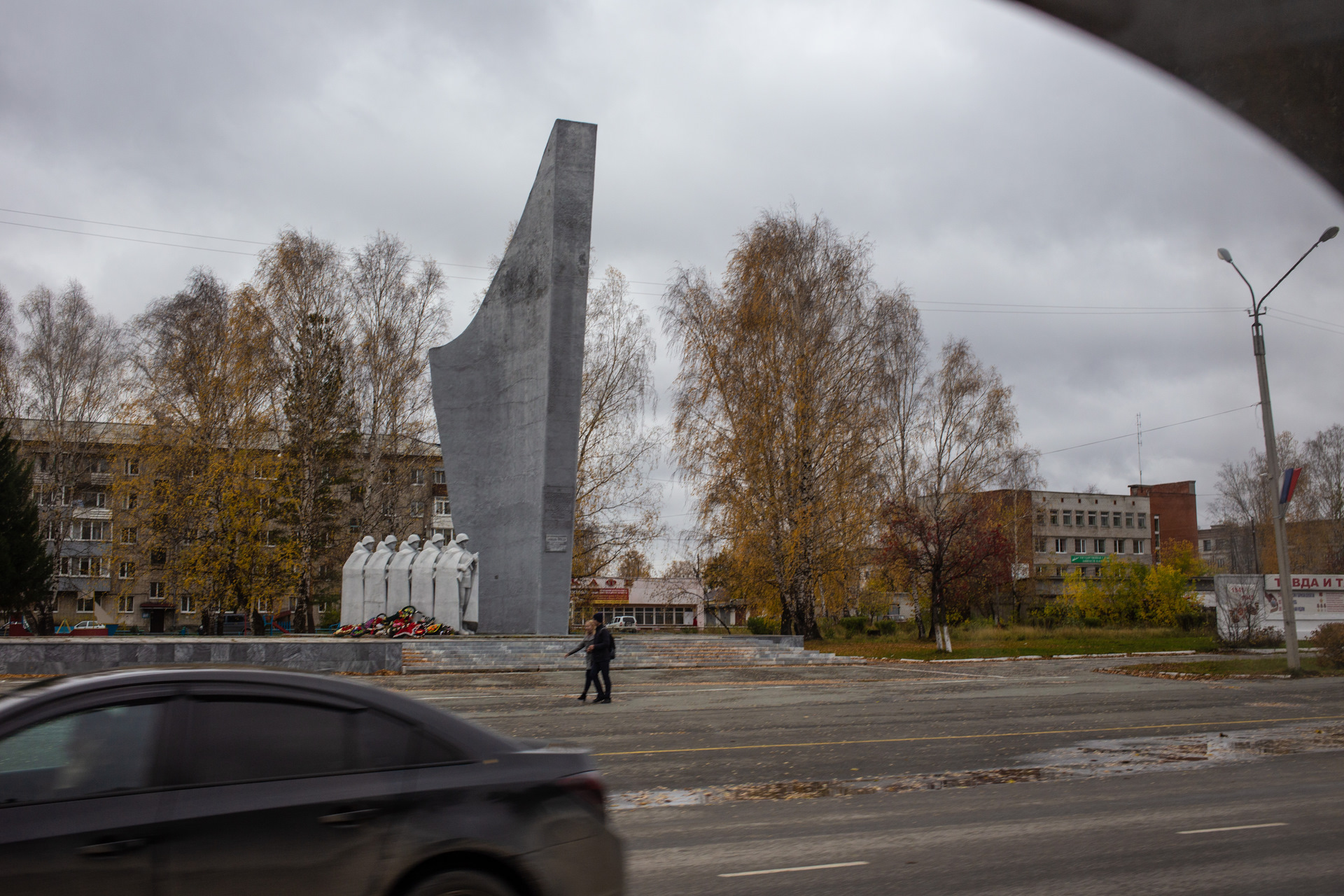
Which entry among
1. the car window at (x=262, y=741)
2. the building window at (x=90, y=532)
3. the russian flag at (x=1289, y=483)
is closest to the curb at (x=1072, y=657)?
the russian flag at (x=1289, y=483)

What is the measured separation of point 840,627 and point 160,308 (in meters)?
37.4

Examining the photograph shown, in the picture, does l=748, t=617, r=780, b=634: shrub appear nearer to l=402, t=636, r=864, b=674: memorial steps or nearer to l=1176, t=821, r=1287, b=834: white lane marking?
l=402, t=636, r=864, b=674: memorial steps

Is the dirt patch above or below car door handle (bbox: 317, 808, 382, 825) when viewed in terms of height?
below

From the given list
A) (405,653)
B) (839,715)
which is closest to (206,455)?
(405,653)

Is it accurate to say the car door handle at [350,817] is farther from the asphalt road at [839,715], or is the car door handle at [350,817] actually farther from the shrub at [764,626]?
the shrub at [764,626]

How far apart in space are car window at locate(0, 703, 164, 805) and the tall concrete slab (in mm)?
25287

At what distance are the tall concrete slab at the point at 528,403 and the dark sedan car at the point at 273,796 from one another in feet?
82.1

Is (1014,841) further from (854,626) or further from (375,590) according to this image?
(854,626)

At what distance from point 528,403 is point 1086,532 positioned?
66795 millimetres

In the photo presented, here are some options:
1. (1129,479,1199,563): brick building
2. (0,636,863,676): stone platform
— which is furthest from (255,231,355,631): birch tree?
(1129,479,1199,563): brick building

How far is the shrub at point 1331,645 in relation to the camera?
81.8 feet

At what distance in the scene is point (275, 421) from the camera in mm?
41094

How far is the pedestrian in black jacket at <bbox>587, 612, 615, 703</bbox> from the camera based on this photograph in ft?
55.9

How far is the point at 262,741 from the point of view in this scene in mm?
3885
